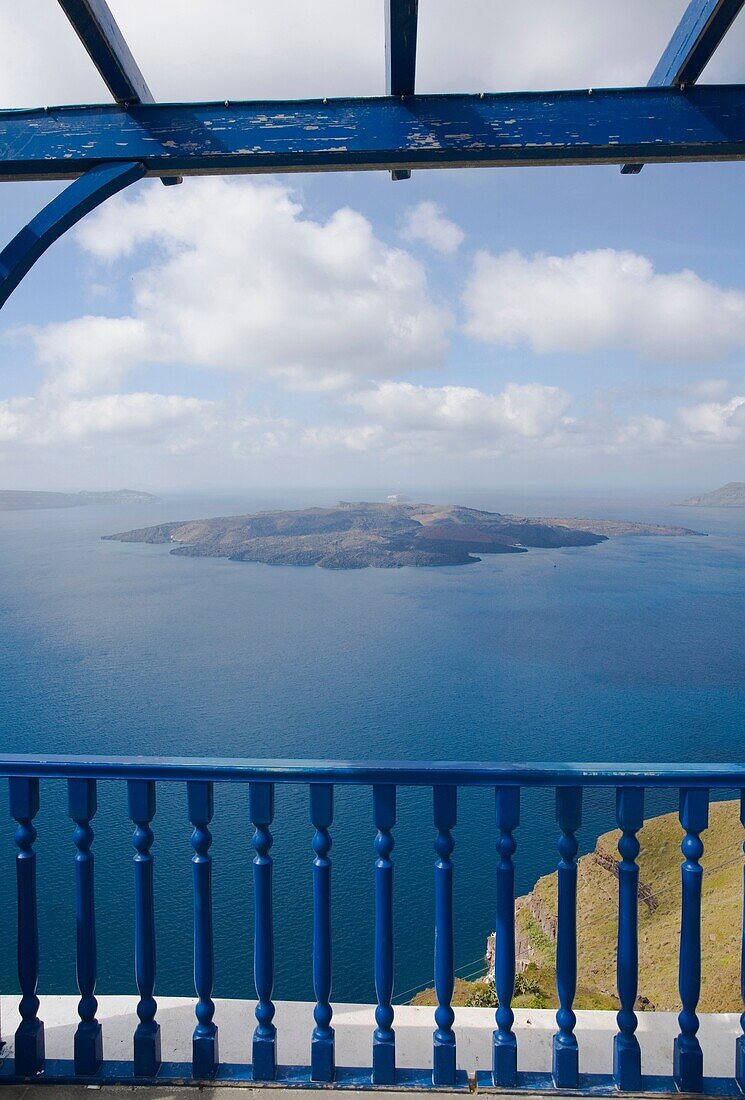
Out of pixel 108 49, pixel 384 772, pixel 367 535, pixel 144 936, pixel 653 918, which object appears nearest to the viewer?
pixel 384 772

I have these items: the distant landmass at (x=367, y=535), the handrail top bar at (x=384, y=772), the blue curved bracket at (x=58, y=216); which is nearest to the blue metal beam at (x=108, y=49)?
the blue curved bracket at (x=58, y=216)

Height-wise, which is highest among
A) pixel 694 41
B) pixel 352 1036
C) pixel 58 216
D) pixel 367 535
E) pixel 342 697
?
pixel 694 41

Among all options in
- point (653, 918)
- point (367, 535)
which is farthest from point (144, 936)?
point (367, 535)

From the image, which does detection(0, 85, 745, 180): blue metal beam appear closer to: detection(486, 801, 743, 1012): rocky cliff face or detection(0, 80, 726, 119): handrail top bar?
detection(0, 80, 726, 119): handrail top bar

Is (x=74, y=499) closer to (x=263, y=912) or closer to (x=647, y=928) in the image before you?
(x=647, y=928)

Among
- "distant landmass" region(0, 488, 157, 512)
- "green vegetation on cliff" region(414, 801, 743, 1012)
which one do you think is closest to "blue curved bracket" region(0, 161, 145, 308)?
"green vegetation on cliff" region(414, 801, 743, 1012)
